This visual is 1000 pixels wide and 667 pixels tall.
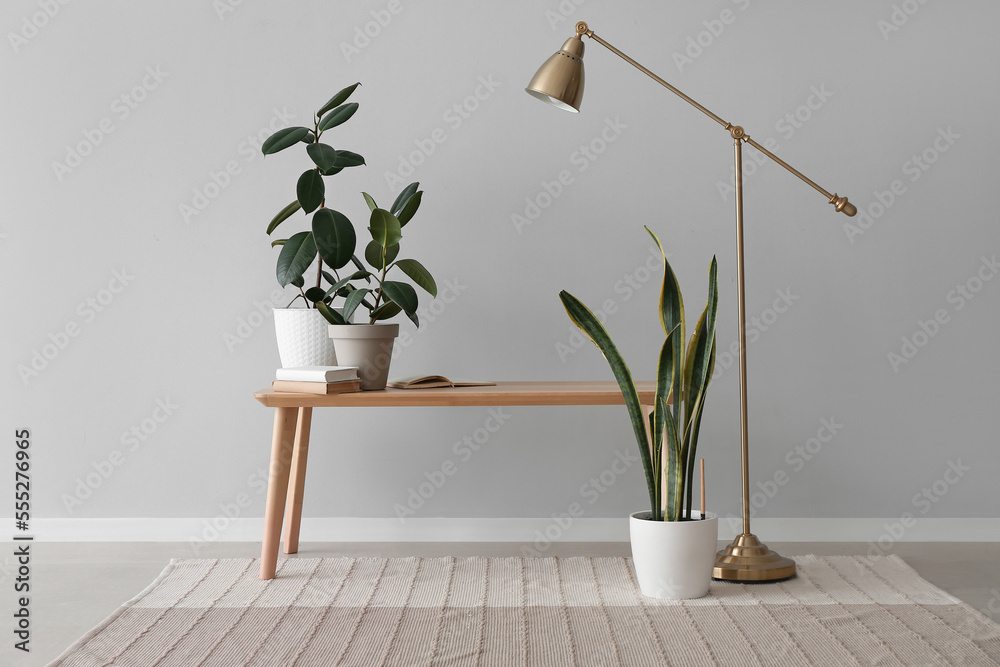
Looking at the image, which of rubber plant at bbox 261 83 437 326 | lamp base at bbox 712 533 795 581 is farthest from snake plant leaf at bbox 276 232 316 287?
lamp base at bbox 712 533 795 581

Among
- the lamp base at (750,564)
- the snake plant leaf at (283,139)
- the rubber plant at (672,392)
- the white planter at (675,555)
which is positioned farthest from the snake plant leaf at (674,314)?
the snake plant leaf at (283,139)

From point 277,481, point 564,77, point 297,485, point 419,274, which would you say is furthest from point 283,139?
point 297,485

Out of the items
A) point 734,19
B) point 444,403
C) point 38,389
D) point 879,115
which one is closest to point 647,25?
point 734,19

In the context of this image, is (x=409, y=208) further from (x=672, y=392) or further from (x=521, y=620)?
(x=521, y=620)

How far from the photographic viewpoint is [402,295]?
2068 millimetres

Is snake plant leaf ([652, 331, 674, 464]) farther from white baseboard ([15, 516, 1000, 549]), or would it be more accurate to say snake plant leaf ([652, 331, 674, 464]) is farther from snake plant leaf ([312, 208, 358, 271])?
snake plant leaf ([312, 208, 358, 271])

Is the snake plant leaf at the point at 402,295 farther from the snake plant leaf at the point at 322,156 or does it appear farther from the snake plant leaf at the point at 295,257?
the snake plant leaf at the point at 322,156

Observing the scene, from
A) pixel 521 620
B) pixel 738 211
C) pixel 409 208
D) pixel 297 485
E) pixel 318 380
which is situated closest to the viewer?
pixel 521 620

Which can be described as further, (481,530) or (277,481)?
(481,530)

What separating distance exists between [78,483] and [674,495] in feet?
5.88

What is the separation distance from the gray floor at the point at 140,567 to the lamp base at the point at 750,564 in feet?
1.01

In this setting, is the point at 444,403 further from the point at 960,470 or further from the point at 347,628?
the point at 960,470

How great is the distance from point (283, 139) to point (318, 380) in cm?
60

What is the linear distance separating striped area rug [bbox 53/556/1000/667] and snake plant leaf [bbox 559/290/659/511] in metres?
0.30
